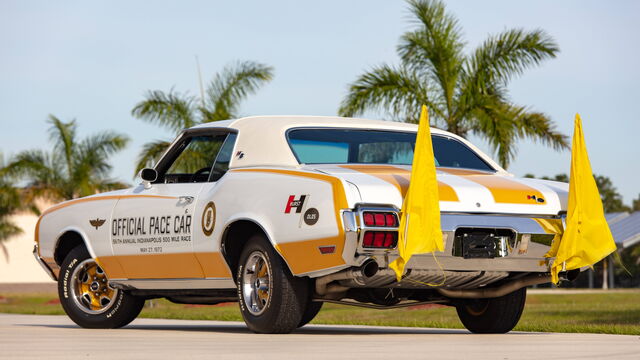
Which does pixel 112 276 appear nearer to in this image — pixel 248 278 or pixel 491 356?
pixel 248 278

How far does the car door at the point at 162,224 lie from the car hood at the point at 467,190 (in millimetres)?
1261

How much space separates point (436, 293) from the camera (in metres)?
8.85

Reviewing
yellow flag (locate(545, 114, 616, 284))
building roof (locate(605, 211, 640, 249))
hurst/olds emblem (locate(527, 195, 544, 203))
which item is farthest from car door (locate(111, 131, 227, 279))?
building roof (locate(605, 211, 640, 249))

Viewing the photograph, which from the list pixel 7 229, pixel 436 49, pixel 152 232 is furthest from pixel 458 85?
pixel 7 229

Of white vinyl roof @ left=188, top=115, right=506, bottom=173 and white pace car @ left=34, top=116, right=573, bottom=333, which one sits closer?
white pace car @ left=34, top=116, right=573, bottom=333

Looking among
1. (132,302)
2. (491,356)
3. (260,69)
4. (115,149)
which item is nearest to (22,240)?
(115,149)

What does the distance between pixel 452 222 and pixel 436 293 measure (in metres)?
1.24

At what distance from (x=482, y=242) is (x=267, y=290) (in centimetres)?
159

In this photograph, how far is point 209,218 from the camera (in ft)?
29.0

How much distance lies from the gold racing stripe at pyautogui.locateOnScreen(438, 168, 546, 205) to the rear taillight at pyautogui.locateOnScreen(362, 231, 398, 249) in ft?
2.91

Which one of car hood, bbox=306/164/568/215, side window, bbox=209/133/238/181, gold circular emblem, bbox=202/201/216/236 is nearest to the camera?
car hood, bbox=306/164/568/215

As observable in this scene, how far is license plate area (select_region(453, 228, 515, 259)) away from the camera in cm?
783

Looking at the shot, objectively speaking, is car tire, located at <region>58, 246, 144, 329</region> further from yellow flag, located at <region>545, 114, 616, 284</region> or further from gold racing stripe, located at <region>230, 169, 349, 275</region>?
yellow flag, located at <region>545, 114, 616, 284</region>

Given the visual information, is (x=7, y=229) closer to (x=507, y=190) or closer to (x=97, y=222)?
(x=97, y=222)
